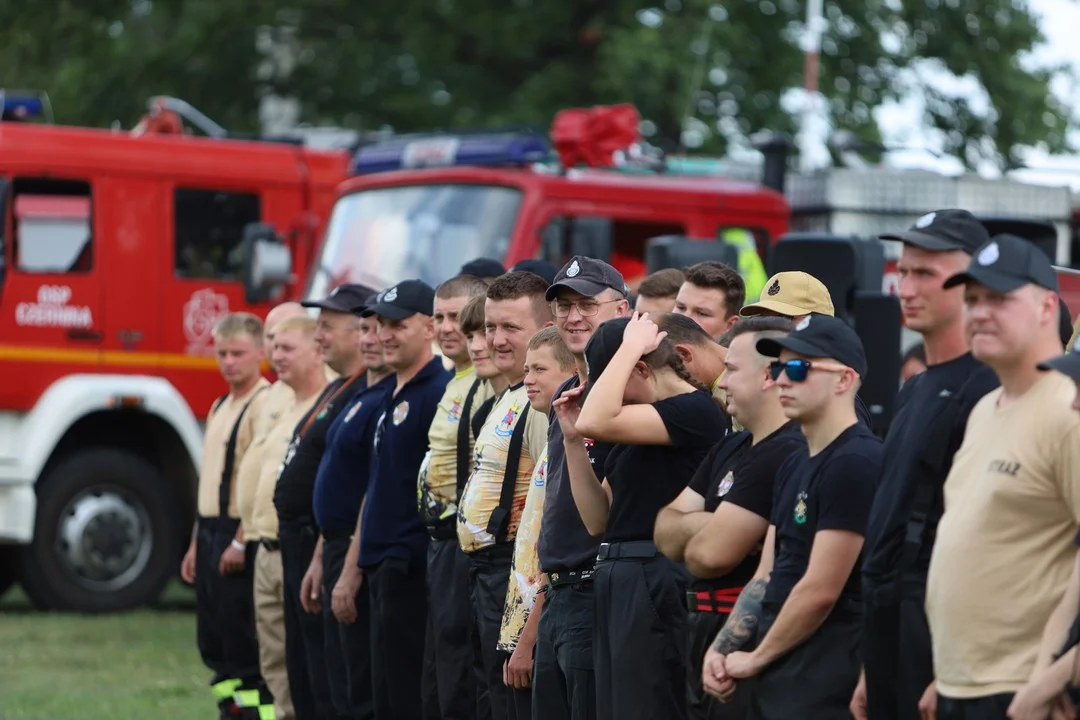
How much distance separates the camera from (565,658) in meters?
6.13

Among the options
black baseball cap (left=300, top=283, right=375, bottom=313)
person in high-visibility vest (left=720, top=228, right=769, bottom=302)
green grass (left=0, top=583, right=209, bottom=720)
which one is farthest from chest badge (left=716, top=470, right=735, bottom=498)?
person in high-visibility vest (left=720, top=228, right=769, bottom=302)

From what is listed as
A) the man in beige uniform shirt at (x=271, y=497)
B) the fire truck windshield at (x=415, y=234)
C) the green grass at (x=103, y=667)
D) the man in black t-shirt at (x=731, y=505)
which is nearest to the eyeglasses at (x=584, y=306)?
the man in black t-shirt at (x=731, y=505)

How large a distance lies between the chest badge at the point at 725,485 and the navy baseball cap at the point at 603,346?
0.50 m

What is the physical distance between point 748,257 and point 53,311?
15.0 feet

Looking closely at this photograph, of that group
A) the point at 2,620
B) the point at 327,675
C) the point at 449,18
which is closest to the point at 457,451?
the point at 327,675

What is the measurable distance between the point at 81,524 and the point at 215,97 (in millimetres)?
10653

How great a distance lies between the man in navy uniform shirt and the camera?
7781mm

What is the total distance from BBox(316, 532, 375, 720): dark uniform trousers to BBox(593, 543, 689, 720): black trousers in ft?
7.40

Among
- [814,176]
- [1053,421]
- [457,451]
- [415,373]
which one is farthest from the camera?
[814,176]

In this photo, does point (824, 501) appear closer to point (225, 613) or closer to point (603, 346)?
point (603, 346)

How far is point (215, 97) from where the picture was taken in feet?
77.8

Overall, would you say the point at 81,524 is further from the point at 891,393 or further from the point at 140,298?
the point at 891,393

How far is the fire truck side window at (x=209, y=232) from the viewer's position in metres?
14.1

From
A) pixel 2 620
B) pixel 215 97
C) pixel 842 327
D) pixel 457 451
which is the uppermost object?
pixel 215 97
